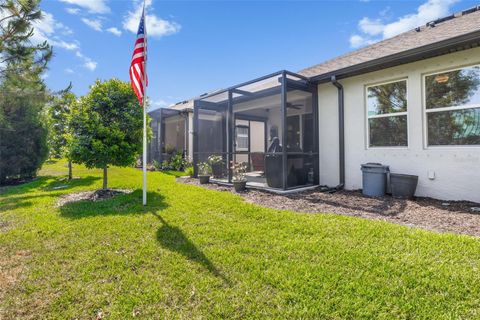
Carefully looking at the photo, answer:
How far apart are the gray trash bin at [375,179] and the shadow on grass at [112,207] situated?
4791mm

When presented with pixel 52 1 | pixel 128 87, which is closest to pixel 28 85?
pixel 52 1

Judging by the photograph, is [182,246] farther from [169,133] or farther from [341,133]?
[169,133]

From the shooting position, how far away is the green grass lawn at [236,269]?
198 centimetres

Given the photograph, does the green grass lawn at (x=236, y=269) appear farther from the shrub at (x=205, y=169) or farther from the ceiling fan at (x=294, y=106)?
the shrub at (x=205, y=169)

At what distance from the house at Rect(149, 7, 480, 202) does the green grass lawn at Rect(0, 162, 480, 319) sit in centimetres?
281

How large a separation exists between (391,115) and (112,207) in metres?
6.88

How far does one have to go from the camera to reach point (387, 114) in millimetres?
6223

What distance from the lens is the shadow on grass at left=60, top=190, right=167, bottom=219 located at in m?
4.70

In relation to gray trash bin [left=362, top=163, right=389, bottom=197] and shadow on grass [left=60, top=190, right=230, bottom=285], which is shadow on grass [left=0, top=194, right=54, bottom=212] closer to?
shadow on grass [left=60, top=190, right=230, bottom=285]

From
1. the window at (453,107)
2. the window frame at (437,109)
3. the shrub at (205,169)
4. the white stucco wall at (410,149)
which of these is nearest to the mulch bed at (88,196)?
the shrub at (205,169)

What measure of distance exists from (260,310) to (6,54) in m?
10.6

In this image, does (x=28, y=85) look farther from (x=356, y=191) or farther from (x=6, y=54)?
(x=356, y=191)

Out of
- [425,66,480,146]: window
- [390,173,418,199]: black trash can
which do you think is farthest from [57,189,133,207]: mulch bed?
[425,66,480,146]: window

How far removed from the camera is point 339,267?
8.27 feet
